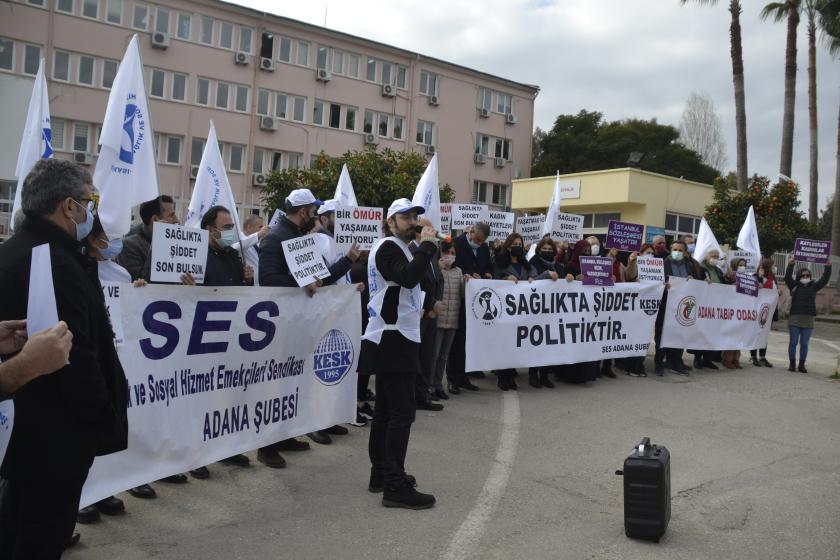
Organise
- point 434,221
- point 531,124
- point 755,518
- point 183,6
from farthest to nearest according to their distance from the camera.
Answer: point 531,124, point 183,6, point 434,221, point 755,518

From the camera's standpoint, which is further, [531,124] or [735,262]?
[531,124]

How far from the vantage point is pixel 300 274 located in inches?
251

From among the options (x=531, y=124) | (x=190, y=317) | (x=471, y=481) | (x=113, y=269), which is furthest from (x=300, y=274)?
(x=531, y=124)

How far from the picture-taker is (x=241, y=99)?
43062mm

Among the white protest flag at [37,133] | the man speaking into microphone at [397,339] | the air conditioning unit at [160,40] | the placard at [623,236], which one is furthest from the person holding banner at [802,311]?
the air conditioning unit at [160,40]

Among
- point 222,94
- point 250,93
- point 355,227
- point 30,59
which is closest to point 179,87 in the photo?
point 222,94

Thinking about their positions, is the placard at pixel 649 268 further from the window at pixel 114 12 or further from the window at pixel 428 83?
the window at pixel 428 83

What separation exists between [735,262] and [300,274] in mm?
10617

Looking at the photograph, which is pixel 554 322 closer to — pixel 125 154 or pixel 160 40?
pixel 125 154

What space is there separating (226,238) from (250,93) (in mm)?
39239

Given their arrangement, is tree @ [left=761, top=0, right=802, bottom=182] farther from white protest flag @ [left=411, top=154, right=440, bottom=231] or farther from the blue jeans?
white protest flag @ [left=411, top=154, right=440, bottom=231]

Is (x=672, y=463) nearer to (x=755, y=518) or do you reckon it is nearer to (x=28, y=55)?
(x=755, y=518)

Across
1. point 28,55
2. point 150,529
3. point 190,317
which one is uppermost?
point 28,55

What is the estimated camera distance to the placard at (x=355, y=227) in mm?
7324
